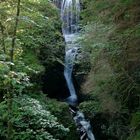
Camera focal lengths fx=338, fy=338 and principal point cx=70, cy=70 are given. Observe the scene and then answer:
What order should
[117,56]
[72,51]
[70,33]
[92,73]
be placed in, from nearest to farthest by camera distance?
[117,56]
[92,73]
[72,51]
[70,33]

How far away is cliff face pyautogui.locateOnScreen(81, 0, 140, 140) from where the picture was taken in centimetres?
560

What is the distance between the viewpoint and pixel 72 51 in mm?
12820

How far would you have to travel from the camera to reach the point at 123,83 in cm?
663

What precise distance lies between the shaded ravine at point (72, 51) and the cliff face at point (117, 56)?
2.09m

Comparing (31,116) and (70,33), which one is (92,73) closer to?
(31,116)

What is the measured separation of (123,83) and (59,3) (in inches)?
378

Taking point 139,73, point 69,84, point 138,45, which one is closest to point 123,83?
point 139,73

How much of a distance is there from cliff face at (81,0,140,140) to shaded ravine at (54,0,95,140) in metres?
2.09

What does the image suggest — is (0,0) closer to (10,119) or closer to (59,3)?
(10,119)

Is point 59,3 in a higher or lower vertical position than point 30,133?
higher

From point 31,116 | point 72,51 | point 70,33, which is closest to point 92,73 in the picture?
point 31,116

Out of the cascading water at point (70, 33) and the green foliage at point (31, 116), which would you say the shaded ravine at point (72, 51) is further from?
the green foliage at point (31, 116)

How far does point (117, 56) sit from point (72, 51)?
6233 millimetres

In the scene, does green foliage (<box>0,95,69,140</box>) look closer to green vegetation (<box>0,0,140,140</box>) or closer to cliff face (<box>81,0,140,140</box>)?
green vegetation (<box>0,0,140,140</box>)
